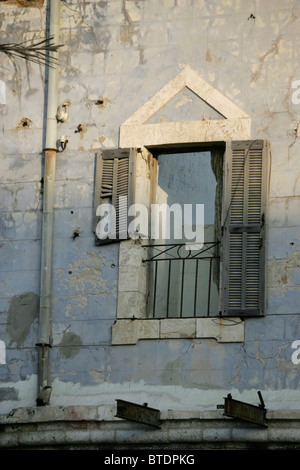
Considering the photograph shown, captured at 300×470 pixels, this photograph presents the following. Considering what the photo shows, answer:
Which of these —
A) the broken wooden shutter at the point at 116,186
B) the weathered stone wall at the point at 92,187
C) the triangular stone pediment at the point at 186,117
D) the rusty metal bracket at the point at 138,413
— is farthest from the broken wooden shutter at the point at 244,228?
the rusty metal bracket at the point at 138,413

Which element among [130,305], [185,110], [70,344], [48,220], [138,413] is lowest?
[138,413]

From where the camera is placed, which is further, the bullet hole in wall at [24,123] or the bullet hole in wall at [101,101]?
the bullet hole in wall at [24,123]

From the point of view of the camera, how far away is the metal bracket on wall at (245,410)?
11555mm

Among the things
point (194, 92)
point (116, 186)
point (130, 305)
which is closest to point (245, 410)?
point (130, 305)

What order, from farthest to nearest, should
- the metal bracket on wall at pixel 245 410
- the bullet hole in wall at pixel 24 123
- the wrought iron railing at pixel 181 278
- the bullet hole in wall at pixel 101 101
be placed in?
the bullet hole in wall at pixel 24 123, the bullet hole in wall at pixel 101 101, the wrought iron railing at pixel 181 278, the metal bracket on wall at pixel 245 410

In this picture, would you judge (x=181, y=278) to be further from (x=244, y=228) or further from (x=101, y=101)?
(x=101, y=101)

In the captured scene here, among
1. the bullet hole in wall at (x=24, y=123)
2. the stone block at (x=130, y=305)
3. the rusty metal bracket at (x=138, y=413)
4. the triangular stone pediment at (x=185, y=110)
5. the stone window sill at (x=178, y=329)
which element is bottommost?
the rusty metal bracket at (x=138, y=413)

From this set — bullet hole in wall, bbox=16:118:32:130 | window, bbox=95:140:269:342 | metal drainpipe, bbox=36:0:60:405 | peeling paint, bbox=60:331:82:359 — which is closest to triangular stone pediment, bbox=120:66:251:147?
window, bbox=95:140:269:342

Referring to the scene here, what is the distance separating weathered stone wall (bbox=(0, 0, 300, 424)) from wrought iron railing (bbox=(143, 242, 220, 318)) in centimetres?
46

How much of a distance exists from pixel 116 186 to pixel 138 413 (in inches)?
100

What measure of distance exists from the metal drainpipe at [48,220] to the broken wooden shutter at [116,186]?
20.2 inches

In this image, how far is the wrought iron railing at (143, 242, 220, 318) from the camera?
13133 mm

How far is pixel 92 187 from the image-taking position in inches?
530

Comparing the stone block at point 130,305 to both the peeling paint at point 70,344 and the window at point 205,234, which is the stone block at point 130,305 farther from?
the peeling paint at point 70,344
